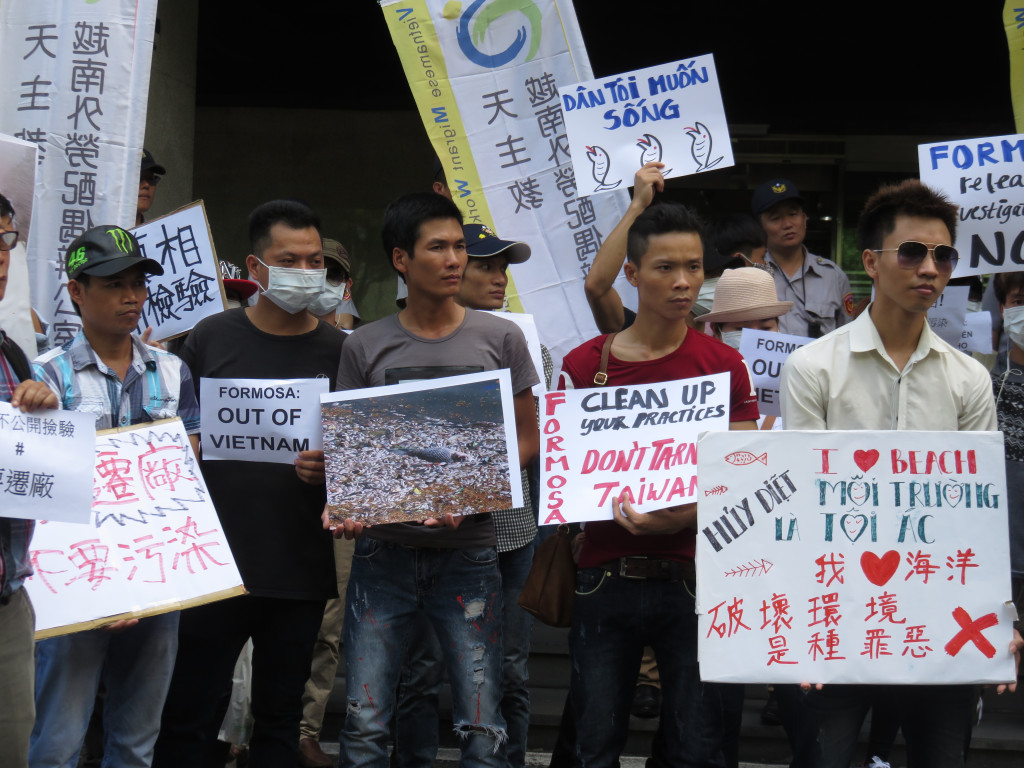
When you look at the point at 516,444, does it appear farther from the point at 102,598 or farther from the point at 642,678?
the point at 642,678

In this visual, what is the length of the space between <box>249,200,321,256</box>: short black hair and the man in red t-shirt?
3.93 ft

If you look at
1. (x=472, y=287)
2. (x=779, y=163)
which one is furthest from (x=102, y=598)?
(x=779, y=163)

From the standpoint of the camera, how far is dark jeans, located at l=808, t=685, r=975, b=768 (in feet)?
10.2

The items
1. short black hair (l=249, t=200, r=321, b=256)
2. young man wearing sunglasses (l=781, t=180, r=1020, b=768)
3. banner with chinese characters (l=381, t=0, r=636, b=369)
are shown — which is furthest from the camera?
banner with chinese characters (l=381, t=0, r=636, b=369)

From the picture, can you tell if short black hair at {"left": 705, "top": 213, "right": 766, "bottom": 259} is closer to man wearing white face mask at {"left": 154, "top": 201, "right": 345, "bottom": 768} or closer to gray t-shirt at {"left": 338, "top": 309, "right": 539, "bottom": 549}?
gray t-shirt at {"left": 338, "top": 309, "right": 539, "bottom": 549}

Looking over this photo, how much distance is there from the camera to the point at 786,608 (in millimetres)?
3098

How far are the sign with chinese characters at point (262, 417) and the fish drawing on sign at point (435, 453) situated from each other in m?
0.37

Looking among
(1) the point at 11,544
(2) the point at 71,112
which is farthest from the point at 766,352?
(2) the point at 71,112

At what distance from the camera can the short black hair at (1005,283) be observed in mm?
4848

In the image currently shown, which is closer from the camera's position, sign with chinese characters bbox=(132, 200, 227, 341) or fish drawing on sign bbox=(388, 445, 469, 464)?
fish drawing on sign bbox=(388, 445, 469, 464)

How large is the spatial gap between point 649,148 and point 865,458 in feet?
7.22

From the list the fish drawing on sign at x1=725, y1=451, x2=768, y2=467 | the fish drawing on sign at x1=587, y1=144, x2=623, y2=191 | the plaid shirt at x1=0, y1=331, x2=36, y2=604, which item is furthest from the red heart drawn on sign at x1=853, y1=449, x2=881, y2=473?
the plaid shirt at x1=0, y1=331, x2=36, y2=604

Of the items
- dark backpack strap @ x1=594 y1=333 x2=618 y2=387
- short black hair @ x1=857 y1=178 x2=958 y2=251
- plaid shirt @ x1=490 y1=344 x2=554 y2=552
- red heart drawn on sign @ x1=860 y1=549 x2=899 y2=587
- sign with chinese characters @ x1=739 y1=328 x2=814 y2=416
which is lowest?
red heart drawn on sign @ x1=860 y1=549 x2=899 y2=587

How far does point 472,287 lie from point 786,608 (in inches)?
84.2
